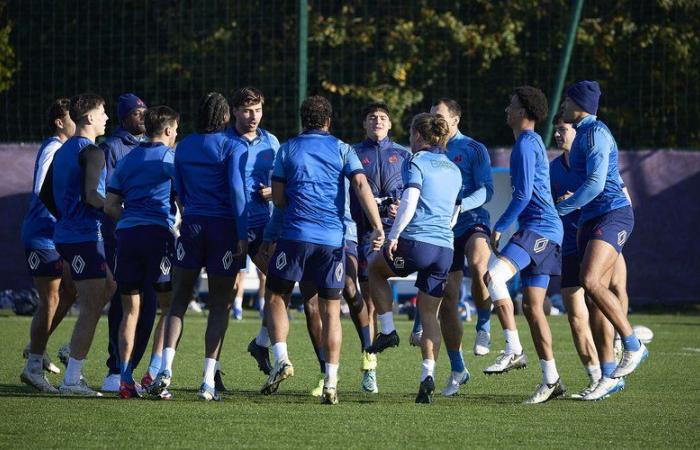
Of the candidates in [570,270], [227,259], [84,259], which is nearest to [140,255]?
[84,259]

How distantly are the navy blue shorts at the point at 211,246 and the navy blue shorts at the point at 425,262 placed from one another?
1.17 meters

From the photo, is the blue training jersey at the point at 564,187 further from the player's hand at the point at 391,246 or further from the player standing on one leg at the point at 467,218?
the player's hand at the point at 391,246

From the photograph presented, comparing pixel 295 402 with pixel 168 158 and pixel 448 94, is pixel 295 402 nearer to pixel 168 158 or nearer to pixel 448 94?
pixel 168 158

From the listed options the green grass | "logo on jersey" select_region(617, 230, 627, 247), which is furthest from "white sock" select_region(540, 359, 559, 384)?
"logo on jersey" select_region(617, 230, 627, 247)

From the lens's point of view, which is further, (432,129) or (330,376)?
(432,129)

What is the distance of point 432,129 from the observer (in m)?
9.74

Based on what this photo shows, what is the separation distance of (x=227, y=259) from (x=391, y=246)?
3.91 ft

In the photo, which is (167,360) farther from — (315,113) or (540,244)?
(540,244)

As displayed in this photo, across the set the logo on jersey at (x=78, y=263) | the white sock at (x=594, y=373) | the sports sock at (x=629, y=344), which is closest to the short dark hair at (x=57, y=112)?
the logo on jersey at (x=78, y=263)

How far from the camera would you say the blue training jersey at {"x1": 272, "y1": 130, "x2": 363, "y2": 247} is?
372 inches

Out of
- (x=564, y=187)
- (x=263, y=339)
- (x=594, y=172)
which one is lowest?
(x=263, y=339)

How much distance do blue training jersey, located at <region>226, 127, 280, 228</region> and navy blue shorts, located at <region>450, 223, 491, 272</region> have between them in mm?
1682

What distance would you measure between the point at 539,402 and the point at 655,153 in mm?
13887

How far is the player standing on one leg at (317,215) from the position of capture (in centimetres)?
943
